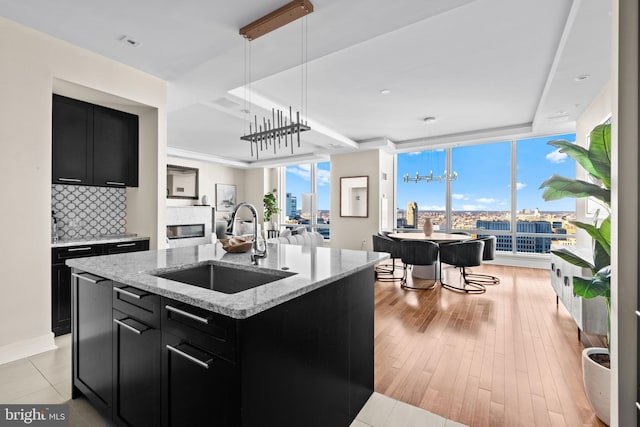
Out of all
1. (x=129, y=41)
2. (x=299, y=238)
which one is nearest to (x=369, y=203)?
(x=299, y=238)

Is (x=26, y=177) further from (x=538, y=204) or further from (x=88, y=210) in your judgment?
(x=538, y=204)

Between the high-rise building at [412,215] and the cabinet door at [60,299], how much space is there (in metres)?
6.36

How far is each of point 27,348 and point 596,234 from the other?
420 cm

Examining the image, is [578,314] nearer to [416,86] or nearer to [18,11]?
[416,86]

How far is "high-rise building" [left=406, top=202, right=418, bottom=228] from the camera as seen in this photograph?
7.25 meters

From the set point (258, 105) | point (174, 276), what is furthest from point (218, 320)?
point (258, 105)

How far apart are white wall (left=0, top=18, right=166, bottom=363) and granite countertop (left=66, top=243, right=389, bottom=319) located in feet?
3.80

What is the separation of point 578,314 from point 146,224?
446 centimetres

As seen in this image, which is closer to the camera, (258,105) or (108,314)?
(108,314)

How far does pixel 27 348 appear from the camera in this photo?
250 centimetres

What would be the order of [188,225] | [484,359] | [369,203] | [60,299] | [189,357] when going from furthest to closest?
[188,225], [369,203], [60,299], [484,359], [189,357]

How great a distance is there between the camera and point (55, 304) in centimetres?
281

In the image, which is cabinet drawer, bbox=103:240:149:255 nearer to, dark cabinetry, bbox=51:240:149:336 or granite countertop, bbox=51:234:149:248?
granite countertop, bbox=51:234:149:248

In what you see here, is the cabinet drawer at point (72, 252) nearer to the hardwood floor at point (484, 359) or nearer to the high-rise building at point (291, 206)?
the hardwood floor at point (484, 359)
